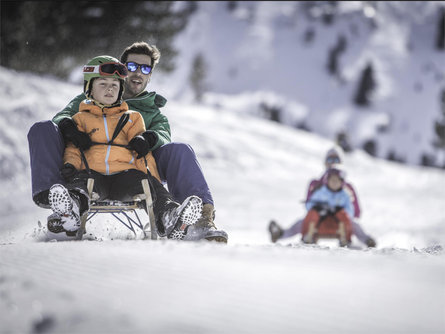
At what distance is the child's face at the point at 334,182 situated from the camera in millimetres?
5242

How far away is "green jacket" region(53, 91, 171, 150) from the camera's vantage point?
349cm

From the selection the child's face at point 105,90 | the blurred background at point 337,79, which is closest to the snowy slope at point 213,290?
the child's face at point 105,90

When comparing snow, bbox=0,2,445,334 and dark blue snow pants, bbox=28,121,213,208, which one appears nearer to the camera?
snow, bbox=0,2,445,334

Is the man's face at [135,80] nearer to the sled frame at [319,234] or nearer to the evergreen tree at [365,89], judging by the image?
the sled frame at [319,234]

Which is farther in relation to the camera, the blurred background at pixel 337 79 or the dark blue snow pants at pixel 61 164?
the blurred background at pixel 337 79

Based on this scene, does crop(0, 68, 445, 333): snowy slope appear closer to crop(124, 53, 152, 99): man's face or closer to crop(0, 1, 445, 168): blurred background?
crop(124, 53, 152, 99): man's face

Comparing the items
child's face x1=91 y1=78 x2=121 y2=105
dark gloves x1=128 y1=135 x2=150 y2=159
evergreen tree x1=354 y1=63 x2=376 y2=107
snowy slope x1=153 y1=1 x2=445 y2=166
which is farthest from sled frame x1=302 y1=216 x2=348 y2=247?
evergreen tree x1=354 y1=63 x2=376 y2=107

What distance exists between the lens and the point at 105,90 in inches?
129

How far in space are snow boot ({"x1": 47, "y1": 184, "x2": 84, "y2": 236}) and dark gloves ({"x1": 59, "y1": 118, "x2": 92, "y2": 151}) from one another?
372 millimetres

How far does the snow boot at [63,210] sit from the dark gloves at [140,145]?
479 millimetres

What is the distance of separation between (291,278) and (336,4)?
294 inches

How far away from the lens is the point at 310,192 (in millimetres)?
5289

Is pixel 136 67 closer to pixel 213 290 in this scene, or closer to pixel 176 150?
pixel 176 150

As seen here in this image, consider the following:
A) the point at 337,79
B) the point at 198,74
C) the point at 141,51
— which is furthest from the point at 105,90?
the point at 337,79
